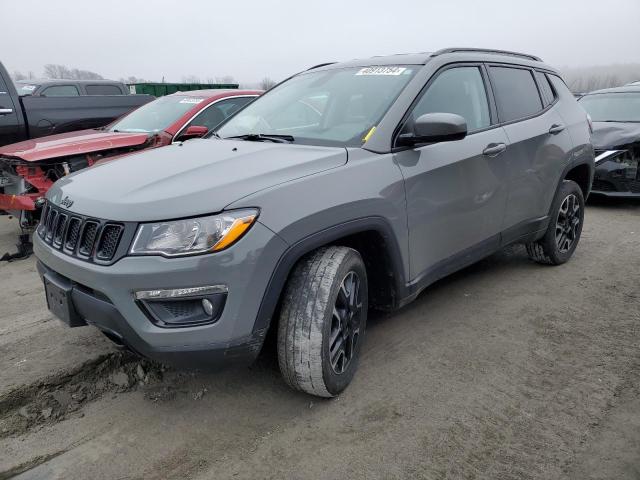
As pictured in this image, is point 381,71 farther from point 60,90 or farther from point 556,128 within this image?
point 60,90

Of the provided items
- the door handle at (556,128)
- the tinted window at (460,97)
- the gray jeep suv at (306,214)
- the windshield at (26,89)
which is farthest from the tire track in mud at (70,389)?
A: the windshield at (26,89)

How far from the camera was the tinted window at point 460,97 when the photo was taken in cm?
322

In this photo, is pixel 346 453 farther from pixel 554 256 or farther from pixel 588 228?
pixel 588 228

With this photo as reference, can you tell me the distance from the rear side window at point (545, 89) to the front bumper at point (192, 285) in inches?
124

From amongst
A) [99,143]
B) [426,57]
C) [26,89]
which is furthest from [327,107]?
[26,89]

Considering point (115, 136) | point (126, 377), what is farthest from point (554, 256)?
point (115, 136)

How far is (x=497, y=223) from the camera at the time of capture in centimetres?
371

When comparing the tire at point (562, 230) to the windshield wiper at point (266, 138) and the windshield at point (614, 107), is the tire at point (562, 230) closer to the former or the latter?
the windshield wiper at point (266, 138)

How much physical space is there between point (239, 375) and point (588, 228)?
4865 mm

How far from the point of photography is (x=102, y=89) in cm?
1141

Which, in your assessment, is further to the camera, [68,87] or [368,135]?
[68,87]

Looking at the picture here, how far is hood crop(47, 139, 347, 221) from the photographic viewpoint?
2.27 m

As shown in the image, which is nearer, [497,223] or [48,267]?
[48,267]

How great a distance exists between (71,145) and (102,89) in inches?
265
